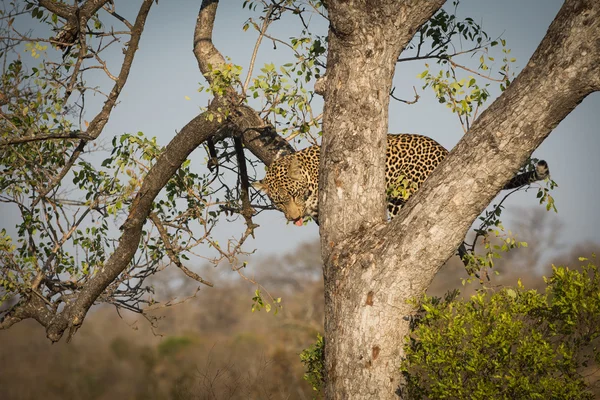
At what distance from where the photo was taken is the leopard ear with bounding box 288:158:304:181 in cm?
724

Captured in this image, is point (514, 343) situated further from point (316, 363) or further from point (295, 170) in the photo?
point (295, 170)

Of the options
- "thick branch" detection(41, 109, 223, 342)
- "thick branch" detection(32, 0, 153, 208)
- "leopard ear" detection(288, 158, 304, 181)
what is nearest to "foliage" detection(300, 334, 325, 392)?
"leopard ear" detection(288, 158, 304, 181)

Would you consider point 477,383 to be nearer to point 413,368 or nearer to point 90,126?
point 413,368

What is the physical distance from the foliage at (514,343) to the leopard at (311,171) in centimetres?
204

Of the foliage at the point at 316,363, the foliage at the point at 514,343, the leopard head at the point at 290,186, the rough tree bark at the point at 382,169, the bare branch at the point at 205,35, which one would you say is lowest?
the foliage at the point at 514,343

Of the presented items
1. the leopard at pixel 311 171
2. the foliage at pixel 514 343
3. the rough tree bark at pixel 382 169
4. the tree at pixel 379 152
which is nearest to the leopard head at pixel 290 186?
the leopard at pixel 311 171

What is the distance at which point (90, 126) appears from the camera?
237 inches

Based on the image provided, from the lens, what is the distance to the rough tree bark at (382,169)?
477 cm

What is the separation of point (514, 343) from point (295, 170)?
3138mm

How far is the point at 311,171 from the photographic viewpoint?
753cm

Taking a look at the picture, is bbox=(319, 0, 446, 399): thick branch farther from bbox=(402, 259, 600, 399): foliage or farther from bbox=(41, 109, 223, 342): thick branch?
bbox=(41, 109, 223, 342): thick branch

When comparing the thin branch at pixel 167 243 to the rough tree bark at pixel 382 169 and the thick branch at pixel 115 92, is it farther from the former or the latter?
the rough tree bark at pixel 382 169

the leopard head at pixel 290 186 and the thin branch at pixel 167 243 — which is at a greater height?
the leopard head at pixel 290 186

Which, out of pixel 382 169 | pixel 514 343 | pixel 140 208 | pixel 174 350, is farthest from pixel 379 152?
pixel 174 350
